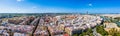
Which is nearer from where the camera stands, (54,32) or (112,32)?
(54,32)

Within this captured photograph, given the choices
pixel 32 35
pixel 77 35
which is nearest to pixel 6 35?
pixel 32 35

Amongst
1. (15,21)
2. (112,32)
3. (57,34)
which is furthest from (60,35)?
(15,21)

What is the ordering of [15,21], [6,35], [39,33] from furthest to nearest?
[15,21] → [39,33] → [6,35]

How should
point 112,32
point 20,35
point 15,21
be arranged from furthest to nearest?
point 15,21 < point 112,32 < point 20,35

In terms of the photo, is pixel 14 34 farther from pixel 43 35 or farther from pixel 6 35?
pixel 43 35

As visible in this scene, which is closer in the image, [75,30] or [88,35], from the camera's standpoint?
→ [88,35]

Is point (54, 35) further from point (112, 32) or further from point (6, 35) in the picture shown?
point (112, 32)

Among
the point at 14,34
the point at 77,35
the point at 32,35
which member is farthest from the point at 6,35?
the point at 77,35

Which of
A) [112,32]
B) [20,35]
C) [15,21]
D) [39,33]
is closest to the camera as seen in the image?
[20,35]

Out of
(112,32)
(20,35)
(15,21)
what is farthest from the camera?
(15,21)
